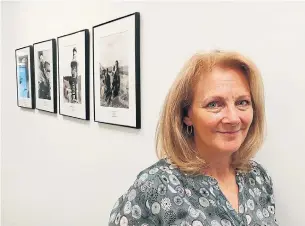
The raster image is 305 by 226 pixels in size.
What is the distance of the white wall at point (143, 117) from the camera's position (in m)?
1.23

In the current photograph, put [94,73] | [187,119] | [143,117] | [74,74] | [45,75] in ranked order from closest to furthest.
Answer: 1. [187,119]
2. [143,117]
3. [94,73]
4. [74,74]
5. [45,75]

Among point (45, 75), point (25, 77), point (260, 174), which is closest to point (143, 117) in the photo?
point (260, 174)

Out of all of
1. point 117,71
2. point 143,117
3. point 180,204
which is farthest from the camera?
point 117,71

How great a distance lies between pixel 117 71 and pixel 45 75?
114cm

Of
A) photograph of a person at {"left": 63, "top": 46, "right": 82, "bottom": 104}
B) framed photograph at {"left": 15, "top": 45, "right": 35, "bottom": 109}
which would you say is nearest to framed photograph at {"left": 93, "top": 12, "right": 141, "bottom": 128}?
photograph of a person at {"left": 63, "top": 46, "right": 82, "bottom": 104}

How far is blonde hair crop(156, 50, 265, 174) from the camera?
1139mm

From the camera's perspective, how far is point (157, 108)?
166cm

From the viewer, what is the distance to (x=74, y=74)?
231cm

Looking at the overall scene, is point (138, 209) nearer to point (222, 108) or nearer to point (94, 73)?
point (222, 108)

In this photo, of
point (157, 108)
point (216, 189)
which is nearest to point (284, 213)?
point (216, 189)

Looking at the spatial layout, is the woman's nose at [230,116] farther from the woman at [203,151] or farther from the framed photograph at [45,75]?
the framed photograph at [45,75]

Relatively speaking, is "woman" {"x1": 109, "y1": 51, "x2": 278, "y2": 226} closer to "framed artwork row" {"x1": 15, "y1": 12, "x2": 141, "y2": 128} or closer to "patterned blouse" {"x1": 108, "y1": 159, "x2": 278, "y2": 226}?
"patterned blouse" {"x1": 108, "y1": 159, "x2": 278, "y2": 226}

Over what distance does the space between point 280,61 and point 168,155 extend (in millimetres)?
497

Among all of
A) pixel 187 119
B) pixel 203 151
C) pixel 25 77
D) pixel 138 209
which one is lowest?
pixel 138 209
